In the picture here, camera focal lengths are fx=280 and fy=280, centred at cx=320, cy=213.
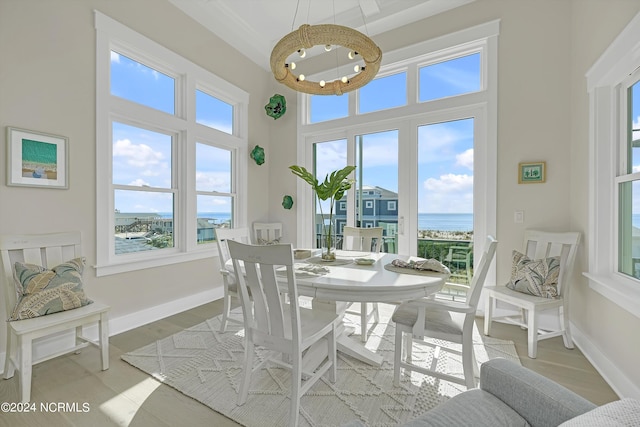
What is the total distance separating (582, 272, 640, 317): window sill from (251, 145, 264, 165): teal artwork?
3759mm

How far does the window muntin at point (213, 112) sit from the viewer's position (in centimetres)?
354

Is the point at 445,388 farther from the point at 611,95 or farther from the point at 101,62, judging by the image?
the point at 101,62

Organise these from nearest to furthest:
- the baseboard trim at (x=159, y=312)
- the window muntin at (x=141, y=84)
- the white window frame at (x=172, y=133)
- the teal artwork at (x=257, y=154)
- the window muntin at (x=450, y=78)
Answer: the white window frame at (x=172, y=133)
the baseboard trim at (x=159, y=312)
the window muntin at (x=141, y=84)
the window muntin at (x=450, y=78)
the teal artwork at (x=257, y=154)

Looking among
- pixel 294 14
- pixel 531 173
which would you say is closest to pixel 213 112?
pixel 294 14

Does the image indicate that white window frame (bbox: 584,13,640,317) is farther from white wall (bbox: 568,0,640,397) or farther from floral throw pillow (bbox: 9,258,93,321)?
floral throw pillow (bbox: 9,258,93,321)

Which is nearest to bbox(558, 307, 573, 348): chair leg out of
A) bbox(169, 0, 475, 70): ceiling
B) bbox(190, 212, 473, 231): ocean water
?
bbox(190, 212, 473, 231): ocean water

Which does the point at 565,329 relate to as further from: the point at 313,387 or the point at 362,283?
the point at 313,387

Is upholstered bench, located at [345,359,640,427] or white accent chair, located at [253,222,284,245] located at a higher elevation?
white accent chair, located at [253,222,284,245]

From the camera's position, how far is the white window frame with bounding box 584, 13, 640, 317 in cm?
198

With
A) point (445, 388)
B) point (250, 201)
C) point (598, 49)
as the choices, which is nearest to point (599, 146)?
point (598, 49)

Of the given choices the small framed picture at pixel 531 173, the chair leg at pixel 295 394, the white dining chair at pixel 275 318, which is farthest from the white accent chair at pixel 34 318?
the small framed picture at pixel 531 173

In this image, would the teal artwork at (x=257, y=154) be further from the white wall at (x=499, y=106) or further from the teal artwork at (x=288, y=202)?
the white wall at (x=499, y=106)

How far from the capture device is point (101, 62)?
248 cm

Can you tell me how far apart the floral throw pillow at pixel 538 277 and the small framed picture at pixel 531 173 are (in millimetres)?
772
